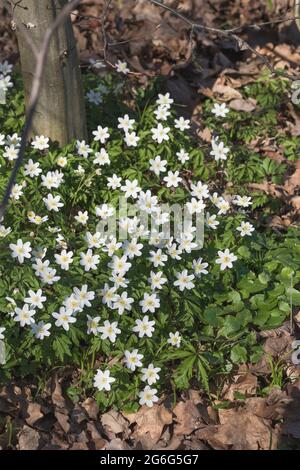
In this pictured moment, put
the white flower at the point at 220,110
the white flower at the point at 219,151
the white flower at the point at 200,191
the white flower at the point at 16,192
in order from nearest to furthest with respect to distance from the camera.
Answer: the white flower at the point at 16,192, the white flower at the point at 200,191, the white flower at the point at 219,151, the white flower at the point at 220,110

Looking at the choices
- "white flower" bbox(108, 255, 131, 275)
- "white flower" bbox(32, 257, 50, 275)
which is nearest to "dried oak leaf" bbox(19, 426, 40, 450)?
"white flower" bbox(32, 257, 50, 275)

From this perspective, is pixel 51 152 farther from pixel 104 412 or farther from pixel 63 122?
pixel 104 412

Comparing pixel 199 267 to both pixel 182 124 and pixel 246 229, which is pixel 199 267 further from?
pixel 182 124

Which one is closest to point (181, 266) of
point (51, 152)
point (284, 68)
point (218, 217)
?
point (218, 217)

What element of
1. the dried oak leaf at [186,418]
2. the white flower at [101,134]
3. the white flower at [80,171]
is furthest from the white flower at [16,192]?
the dried oak leaf at [186,418]

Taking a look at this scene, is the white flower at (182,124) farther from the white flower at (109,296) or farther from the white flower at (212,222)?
the white flower at (109,296)

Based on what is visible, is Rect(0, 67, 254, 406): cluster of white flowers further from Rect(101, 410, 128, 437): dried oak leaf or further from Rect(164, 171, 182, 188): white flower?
Rect(101, 410, 128, 437): dried oak leaf
